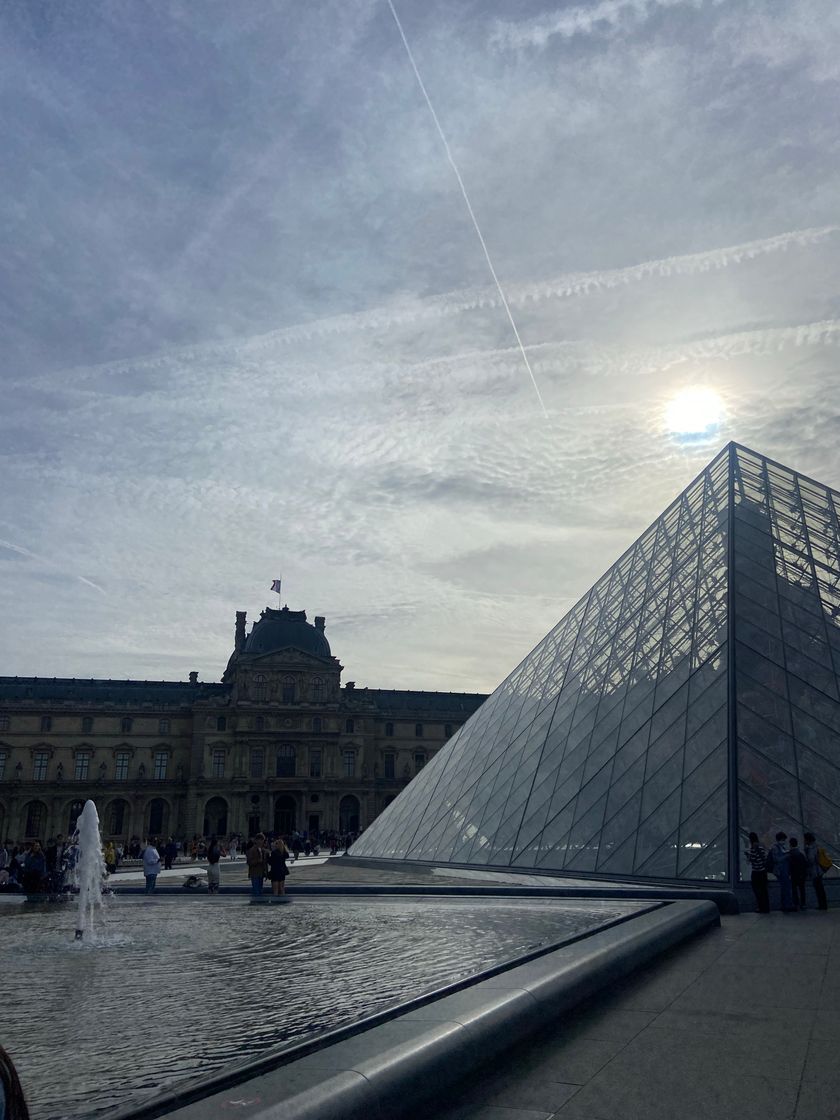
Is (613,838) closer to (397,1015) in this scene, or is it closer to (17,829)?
(397,1015)

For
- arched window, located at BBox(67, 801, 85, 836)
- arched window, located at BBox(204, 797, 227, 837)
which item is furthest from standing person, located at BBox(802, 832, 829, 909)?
arched window, located at BBox(67, 801, 85, 836)

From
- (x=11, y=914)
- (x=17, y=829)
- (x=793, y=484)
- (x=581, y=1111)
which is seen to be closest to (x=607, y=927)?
(x=581, y=1111)

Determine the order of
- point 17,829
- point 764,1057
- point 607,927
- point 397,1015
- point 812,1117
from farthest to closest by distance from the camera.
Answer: point 17,829 < point 607,927 < point 397,1015 < point 764,1057 < point 812,1117

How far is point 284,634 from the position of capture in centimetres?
8675

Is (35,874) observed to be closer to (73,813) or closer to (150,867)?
(150,867)

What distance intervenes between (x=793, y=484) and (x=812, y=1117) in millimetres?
25182

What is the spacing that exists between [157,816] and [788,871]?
73.3 meters

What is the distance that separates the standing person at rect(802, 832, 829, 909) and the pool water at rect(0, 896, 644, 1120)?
10.00 ft

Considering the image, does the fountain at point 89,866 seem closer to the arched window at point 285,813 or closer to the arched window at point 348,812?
the arched window at point 285,813

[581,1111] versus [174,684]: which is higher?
[174,684]

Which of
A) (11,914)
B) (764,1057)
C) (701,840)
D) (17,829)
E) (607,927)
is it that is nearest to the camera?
(764,1057)

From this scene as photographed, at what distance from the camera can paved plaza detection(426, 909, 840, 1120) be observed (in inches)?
171

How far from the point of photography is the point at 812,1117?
4164 millimetres

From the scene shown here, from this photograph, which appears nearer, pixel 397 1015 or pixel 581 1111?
pixel 581 1111
